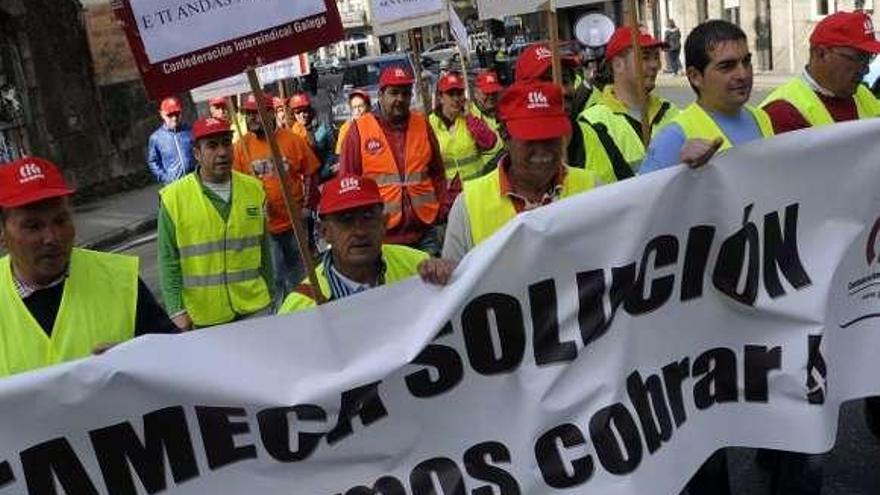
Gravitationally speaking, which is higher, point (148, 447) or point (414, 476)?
point (148, 447)

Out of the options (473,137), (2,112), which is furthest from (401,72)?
(2,112)

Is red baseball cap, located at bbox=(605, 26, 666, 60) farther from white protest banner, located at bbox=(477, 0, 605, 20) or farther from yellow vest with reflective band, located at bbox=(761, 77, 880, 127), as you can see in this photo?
yellow vest with reflective band, located at bbox=(761, 77, 880, 127)

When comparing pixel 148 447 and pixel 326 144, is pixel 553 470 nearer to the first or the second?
pixel 148 447

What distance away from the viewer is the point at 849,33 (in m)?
3.80

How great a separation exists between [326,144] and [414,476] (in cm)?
736

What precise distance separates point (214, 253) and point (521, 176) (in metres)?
1.95

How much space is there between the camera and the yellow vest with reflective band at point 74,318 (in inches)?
115

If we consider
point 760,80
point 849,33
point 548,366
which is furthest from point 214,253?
point 760,80

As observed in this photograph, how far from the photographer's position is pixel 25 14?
18078 mm

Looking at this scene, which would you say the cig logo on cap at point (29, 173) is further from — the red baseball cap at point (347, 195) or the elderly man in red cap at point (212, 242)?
the elderly man in red cap at point (212, 242)

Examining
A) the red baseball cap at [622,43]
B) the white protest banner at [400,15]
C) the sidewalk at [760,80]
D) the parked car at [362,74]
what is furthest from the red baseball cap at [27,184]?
the sidewalk at [760,80]

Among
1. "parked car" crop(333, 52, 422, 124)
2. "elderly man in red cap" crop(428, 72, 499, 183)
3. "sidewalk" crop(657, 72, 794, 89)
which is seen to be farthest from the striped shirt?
"sidewalk" crop(657, 72, 794, 89)

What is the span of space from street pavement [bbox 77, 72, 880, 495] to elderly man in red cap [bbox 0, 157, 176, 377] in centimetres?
257

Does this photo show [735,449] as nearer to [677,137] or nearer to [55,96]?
[677,137]
